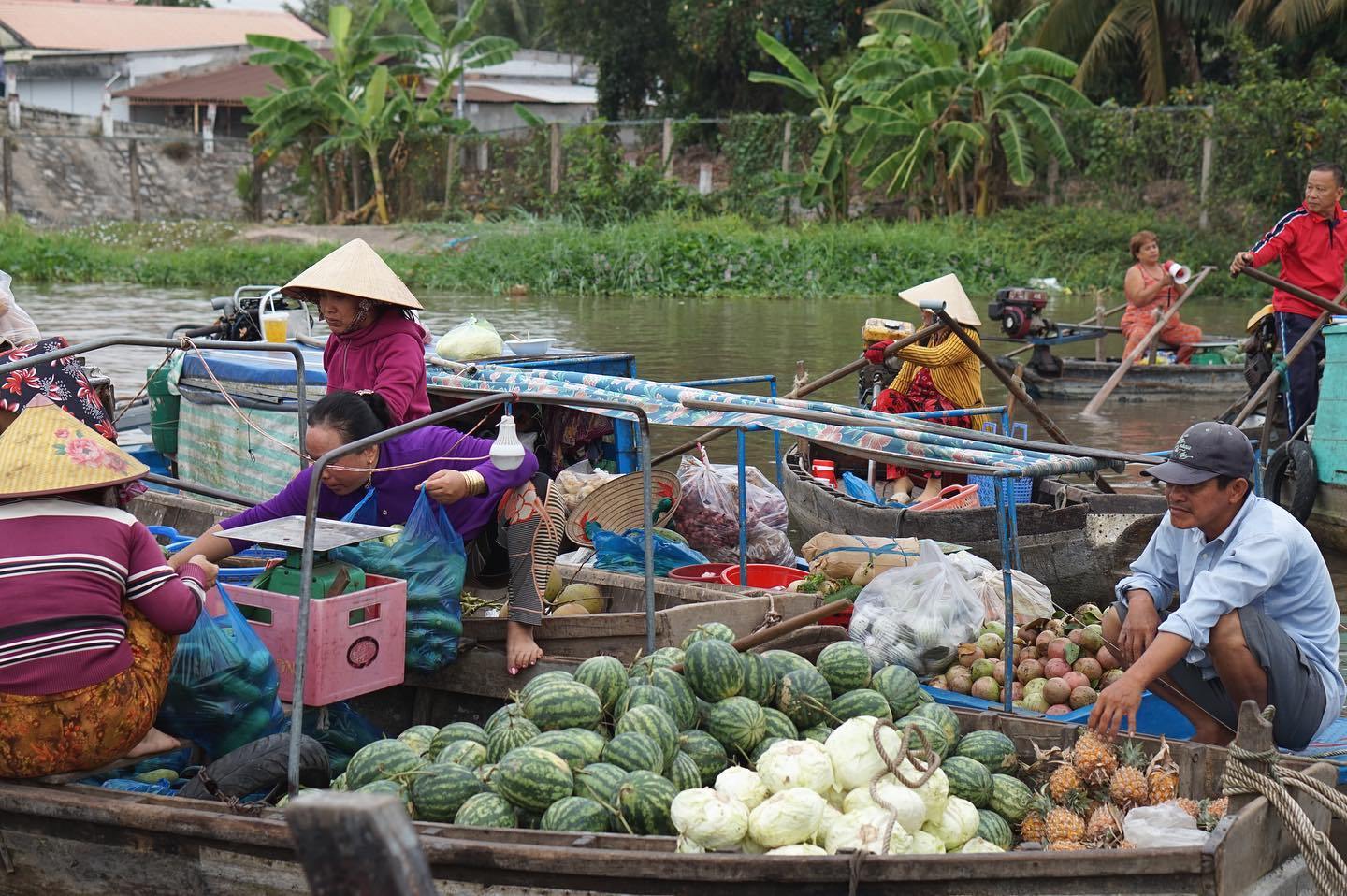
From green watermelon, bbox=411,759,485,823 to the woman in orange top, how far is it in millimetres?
8832

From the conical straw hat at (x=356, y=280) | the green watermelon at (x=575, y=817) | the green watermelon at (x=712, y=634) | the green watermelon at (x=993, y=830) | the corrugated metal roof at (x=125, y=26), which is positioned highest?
the corrugated metal roof at (x=125, y=26)

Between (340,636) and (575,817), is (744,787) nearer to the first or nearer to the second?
(575,817)

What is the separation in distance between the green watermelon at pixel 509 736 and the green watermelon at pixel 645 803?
28 cm

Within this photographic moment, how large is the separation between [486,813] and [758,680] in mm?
790

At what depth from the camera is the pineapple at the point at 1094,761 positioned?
3336mm

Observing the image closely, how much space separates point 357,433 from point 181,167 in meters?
29.0

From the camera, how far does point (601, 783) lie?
3170 millimetres

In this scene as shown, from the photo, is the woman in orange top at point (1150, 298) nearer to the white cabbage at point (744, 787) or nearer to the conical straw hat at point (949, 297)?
the conical straw hat at point (949, 297)

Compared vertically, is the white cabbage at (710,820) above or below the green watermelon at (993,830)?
above

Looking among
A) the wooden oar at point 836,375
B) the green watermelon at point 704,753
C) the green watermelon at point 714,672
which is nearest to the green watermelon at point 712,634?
the green watermelon at point 714,672

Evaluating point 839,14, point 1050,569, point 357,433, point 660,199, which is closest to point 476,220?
point 660,199

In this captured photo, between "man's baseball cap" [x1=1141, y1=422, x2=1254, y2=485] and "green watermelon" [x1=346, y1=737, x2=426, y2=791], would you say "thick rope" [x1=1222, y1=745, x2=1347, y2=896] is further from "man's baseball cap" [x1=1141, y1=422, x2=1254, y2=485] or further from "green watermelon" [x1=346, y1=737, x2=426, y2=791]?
"green watermelon" [x1=346, y1=737, x2=426, y2=791]

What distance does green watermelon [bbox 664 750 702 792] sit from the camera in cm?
324

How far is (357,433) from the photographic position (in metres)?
3.98
